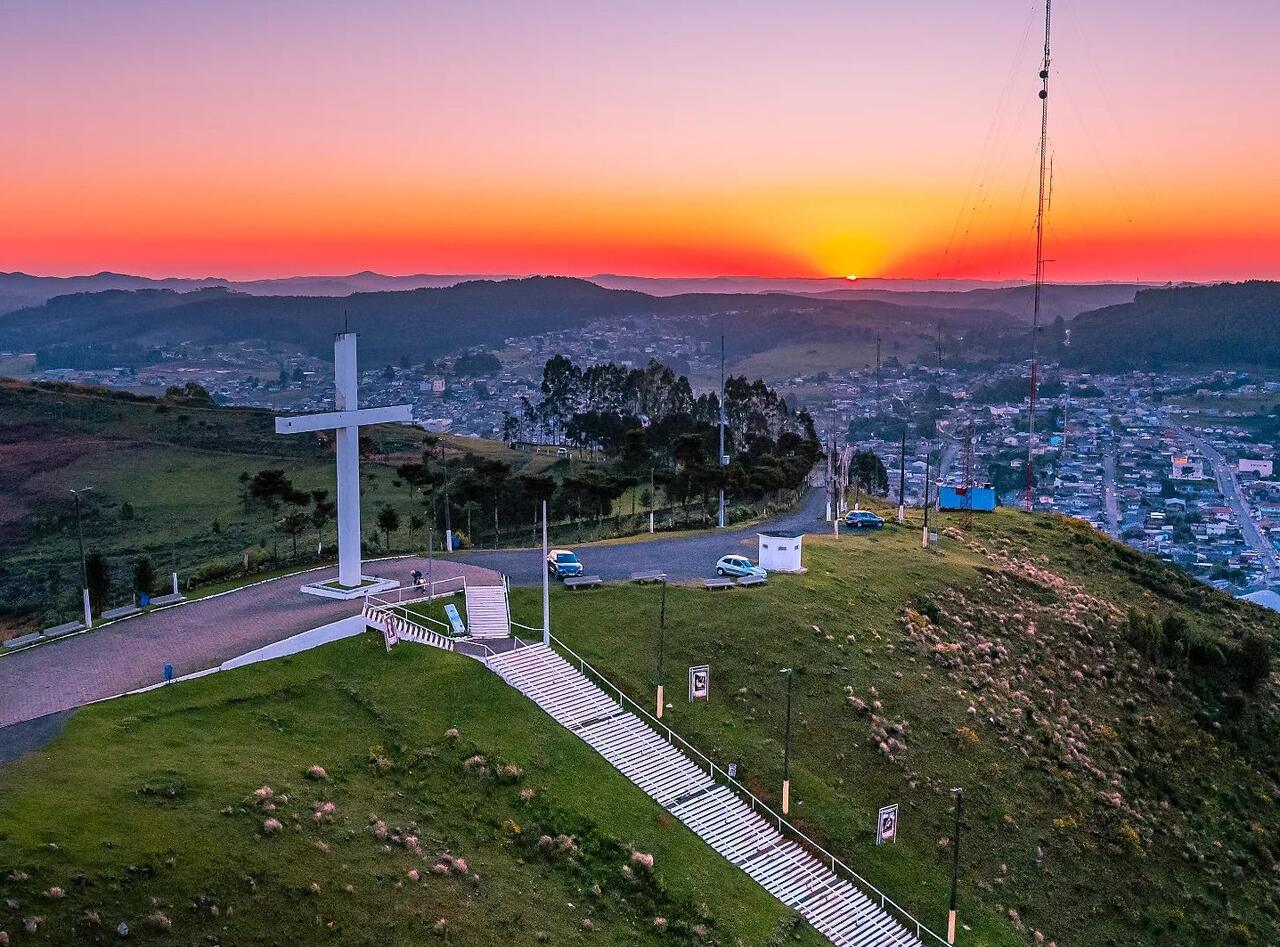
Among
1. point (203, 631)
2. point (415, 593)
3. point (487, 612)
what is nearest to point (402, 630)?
point (487, 612)

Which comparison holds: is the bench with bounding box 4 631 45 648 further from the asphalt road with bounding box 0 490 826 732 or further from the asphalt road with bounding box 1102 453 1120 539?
the asphalt road with bounding box 1102 453 1120 539

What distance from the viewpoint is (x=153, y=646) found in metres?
34.0

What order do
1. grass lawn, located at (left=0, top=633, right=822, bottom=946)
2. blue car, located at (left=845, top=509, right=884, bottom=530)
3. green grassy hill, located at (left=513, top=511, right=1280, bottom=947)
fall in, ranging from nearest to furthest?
grass lawn, located at (left=0, top=633, right=822, bottom=946)
green grassy hill, located at (left=513, top=511, right=1280, bottom=947)
blue car, located at (left=845, top=509, right=884, bottom=530)

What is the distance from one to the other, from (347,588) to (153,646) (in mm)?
7933

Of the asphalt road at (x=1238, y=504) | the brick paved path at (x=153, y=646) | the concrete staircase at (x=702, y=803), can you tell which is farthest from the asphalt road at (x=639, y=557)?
the asphalt road at (x=1238, y=504)

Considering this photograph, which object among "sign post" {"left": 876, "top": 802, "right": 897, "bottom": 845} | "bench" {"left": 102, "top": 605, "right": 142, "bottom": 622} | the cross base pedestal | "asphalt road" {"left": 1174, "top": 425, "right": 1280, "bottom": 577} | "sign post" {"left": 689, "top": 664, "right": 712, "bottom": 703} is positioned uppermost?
the cross base pedestal

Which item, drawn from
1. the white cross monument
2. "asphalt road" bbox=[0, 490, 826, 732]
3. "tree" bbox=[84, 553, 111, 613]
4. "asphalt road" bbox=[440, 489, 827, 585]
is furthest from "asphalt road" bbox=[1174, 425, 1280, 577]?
"tree" bbox=[84, 553, 111, 613]

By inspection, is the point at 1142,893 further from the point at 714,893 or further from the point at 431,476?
the point at 431,476

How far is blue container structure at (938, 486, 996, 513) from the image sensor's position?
76938 mm

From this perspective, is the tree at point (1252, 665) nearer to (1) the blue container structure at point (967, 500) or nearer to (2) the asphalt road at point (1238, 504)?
(1) the blue container structure at point (967, 500)

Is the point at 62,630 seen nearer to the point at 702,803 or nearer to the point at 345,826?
the point at 345,826

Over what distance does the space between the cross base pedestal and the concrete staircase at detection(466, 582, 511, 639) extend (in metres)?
3.49

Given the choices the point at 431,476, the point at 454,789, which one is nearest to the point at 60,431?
the point at 431,476

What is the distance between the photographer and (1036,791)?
3700 cm
